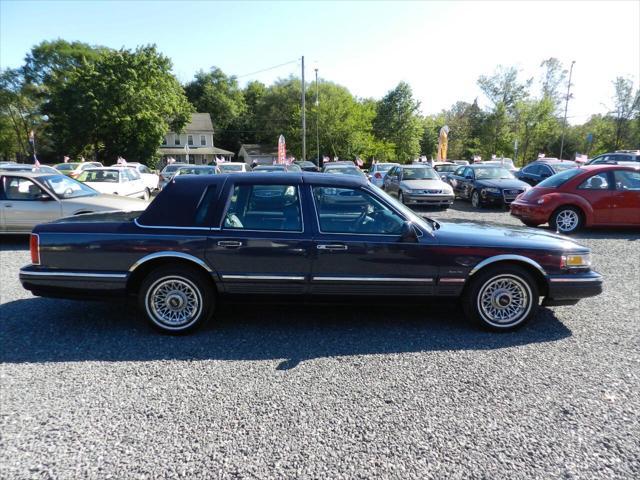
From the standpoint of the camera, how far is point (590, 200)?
9.48m

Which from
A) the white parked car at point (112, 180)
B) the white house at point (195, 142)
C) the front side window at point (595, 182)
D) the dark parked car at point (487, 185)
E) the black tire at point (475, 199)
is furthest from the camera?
the white house at point (195, 142)

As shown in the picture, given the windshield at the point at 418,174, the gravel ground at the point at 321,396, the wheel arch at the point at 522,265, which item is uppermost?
the windshield at the point at 418,174

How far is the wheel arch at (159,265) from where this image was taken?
3971 millimetres

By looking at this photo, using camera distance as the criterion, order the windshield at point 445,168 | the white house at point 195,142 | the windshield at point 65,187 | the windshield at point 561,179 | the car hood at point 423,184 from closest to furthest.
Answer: the windshield at point 65,187 → the windshield at point 561,179 → the car hood at point 423,184 → the windshield at point 445,168 → the white house at point 195,142

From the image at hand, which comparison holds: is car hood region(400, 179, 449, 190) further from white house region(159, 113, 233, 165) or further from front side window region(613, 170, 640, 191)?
white house region(159, 113, 233, 165)

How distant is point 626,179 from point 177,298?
10128 millimetres

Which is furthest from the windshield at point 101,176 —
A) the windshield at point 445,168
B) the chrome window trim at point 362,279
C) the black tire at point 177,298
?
the windshield at point 445,168

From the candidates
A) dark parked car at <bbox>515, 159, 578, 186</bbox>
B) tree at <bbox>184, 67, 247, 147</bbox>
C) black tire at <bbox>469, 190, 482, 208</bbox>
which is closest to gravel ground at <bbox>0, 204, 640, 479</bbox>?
black tire at <bbox>469, 190, 482, 208</bbox>

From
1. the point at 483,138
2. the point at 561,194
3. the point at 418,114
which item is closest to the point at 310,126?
the point at 418,114

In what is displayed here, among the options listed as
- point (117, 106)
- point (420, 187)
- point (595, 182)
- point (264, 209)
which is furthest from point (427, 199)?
point (117, 106)

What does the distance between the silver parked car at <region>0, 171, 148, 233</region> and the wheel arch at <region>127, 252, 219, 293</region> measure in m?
5.18

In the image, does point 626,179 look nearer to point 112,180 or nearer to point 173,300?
point 173,300

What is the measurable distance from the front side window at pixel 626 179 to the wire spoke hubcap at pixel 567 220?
3.64 ft

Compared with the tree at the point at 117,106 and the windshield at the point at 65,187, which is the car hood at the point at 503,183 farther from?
the tree at the point at 117,106
